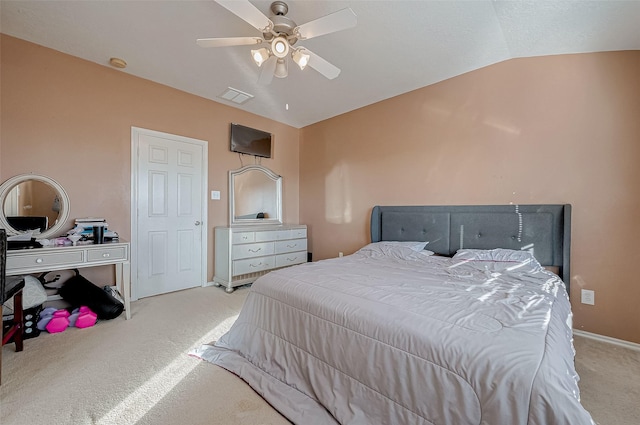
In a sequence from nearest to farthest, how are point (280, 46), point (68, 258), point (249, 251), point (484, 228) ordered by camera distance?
point (280, 46), point (68, 258), point (484, 228), point (249, 251)

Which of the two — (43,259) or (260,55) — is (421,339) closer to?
(260,55)

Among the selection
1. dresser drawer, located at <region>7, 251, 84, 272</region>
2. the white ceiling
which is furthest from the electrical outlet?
dresser drawer, located at <region>7, 251, 84, 272</region>

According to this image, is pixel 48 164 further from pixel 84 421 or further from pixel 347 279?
pixel 347 279

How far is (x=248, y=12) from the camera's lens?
1.72m

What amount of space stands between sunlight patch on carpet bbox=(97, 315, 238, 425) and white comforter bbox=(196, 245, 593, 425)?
0.16 meters

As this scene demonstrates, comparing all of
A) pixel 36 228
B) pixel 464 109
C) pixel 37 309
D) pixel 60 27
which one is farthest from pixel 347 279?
pixel 60 27

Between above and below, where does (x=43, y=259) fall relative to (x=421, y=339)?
above

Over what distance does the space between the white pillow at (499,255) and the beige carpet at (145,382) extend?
2.56ft

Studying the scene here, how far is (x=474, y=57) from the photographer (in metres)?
2.70

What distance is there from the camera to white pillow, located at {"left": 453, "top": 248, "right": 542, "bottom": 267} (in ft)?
7.77

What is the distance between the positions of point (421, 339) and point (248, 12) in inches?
83.7

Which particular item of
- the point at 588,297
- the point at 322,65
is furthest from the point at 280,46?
the point at 588,297

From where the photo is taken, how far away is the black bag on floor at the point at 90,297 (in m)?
2.57

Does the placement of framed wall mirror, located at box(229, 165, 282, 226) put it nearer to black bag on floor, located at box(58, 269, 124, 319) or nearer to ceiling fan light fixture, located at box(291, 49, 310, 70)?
black bag on floor, located at box(58, 269, 124, 319)
